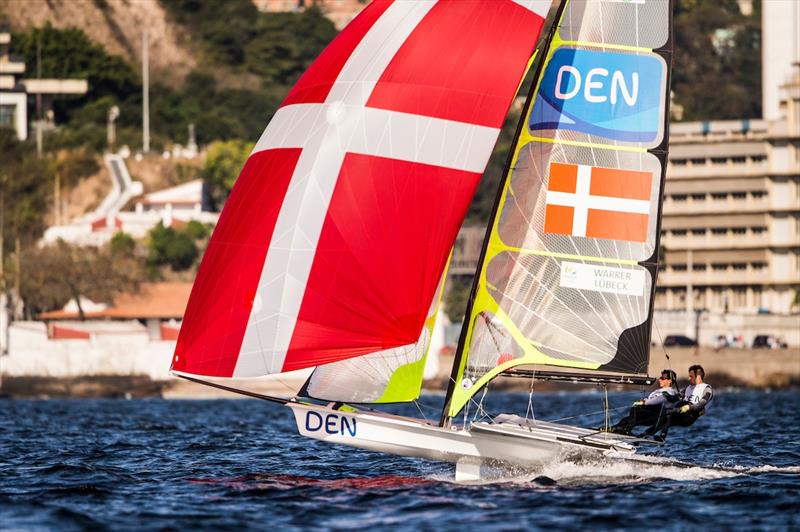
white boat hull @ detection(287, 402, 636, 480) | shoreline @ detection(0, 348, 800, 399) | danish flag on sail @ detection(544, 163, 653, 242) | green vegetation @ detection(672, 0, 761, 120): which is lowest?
shoreline @ detection(0, 348, 800, 399)

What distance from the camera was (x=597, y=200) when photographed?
899 inches

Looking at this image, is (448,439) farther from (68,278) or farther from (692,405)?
(68,278)

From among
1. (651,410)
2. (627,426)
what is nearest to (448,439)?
(627,426)

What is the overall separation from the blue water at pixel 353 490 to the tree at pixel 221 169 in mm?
85262

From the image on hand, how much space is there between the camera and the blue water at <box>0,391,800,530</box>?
1961 centimetres

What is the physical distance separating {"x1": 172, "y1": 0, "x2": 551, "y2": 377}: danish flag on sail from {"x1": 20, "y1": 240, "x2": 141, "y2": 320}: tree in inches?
2568

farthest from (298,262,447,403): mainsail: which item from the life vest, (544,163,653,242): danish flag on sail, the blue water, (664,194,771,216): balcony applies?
(664,194,771,216): balcony

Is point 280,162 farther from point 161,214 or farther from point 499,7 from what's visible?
point 161,214

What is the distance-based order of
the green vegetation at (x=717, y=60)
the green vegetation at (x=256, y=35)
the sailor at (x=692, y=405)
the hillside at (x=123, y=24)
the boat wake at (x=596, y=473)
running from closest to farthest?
the boat wake at (x=596, y=473) < the sailor at (x=692, y=405) < the green vegetation at (x=717, y=60) < the green vegetation at (x=256, y=35) < the hillside at (x=123, y=24)

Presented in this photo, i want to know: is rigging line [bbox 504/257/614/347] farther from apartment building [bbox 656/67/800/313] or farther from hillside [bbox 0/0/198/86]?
hillside [bbox 0/0/198/86]

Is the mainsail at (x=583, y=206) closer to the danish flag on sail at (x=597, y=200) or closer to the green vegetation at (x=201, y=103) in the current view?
the danish flag on sail at (x=597, y=200)

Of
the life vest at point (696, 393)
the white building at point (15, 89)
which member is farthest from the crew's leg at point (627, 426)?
the white building at point (15, 89)

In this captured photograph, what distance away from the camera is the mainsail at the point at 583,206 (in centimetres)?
2269

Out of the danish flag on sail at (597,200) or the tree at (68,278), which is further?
the tree at (68,278)
